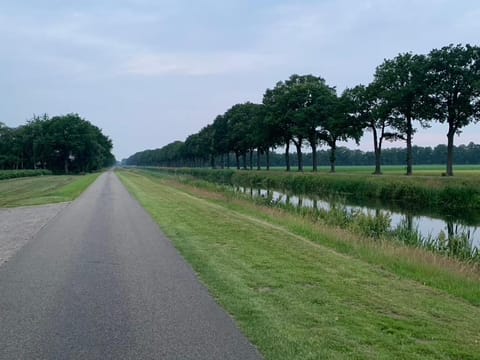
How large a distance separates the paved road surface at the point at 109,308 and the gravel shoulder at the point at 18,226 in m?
0.48

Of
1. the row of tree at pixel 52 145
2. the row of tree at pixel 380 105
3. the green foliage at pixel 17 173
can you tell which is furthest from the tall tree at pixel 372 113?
the row of tree at pixel 52 145

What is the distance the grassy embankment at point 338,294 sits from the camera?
18.1 ft

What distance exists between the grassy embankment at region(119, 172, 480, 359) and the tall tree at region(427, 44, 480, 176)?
3266 cm

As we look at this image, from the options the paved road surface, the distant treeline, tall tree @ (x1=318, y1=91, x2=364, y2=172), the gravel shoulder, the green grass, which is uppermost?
tall tree @ (x1=318, y1=91, x2=364, y2=172)

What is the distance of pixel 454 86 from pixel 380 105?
9.33 meters

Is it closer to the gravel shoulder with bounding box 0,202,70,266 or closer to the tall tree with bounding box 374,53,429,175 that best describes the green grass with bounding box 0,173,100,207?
the gravel shoulder with bounding box 0,202,70,266

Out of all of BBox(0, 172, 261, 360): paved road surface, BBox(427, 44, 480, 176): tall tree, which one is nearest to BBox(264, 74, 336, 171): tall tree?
BBox(427, 44, 480, 176): tall tree

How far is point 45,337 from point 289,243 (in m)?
8.47

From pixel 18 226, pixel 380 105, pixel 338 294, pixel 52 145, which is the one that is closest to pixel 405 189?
pixel 380 105

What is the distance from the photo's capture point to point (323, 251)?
12.1 metres

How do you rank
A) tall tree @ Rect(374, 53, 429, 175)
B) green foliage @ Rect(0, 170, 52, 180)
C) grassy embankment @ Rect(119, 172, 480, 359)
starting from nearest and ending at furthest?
grassy embankment @ Rect(119, 172, 480, 359), tall tree @ Rect(374, 53, 429, 175), green foliage @ Rect(0, 170, 52, 180)

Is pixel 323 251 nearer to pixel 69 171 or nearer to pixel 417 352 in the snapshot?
pixel 417 352

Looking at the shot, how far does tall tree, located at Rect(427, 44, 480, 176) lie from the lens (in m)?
41.6

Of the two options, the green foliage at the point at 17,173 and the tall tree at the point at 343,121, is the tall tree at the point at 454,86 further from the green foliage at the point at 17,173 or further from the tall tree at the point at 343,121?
the green foliage at the point at 17,173
